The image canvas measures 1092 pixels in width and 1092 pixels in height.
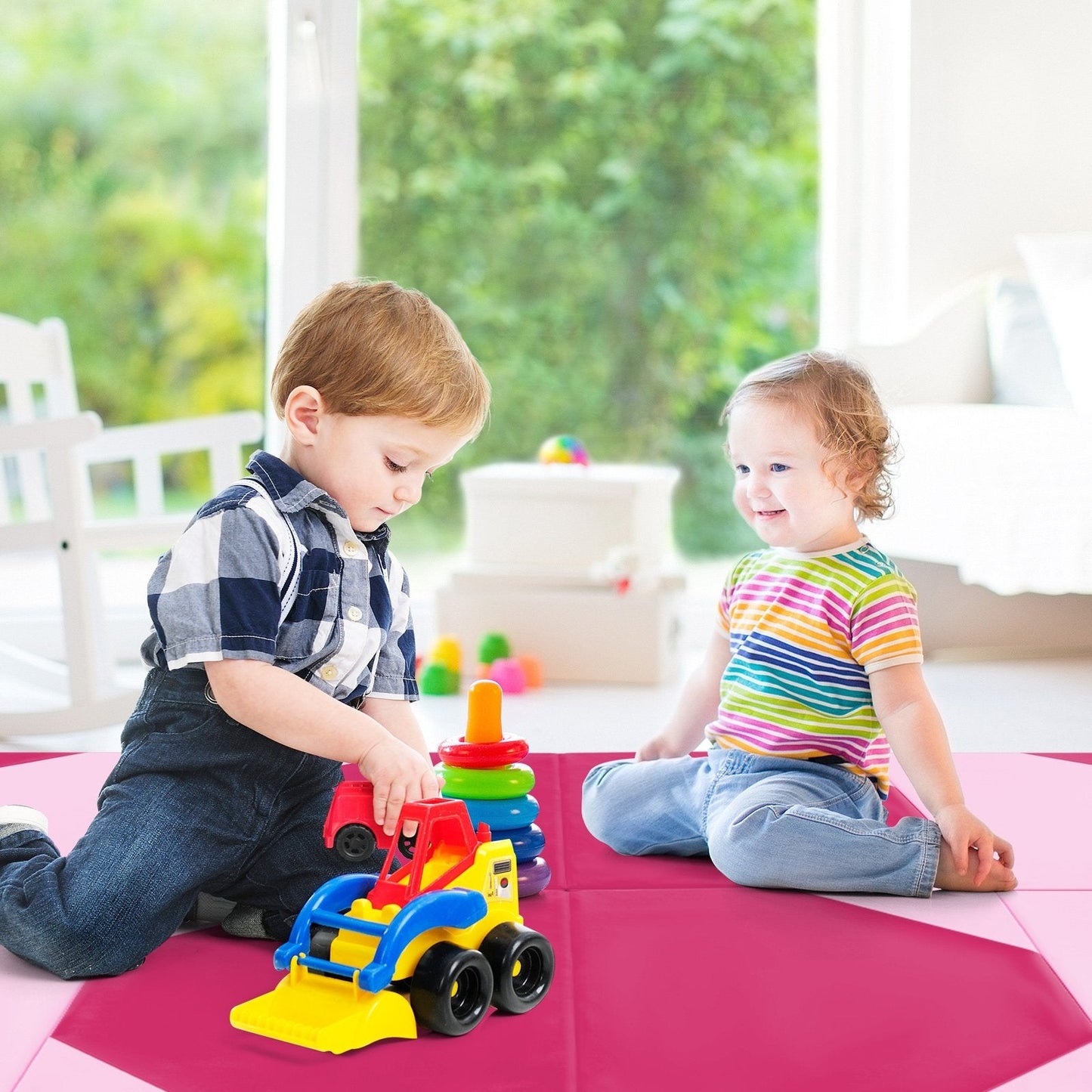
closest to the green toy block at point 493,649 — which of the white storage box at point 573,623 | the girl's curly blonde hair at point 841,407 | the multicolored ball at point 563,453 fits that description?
the white storage box at point 573,623

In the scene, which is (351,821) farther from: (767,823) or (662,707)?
(662,707)

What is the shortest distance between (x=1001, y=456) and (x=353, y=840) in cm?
130

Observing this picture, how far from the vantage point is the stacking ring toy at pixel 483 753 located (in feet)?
3.42

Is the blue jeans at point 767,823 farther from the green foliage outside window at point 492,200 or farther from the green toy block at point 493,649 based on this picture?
the green foliage outside window at point 492,200

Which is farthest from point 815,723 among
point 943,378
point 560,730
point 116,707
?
point 943,378

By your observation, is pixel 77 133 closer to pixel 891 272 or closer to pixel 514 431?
pixel 514 431

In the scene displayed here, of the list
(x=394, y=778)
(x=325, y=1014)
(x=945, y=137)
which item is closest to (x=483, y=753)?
(x=394, y=778)

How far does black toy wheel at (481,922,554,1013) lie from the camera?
0.83 m

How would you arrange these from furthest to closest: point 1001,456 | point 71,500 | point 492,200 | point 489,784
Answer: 1. point 492,200
2. point 1001,456
3. point 71,500
4. point 489,784

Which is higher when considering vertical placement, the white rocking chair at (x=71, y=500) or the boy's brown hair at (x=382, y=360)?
the boy's brown hair at (x=382, y=360)

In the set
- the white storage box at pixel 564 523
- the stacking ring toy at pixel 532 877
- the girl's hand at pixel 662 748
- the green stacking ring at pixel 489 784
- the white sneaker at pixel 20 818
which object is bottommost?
the stacking ring toy at pixel 532 877

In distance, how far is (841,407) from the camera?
3.86ft

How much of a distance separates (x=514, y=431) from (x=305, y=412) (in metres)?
1.70

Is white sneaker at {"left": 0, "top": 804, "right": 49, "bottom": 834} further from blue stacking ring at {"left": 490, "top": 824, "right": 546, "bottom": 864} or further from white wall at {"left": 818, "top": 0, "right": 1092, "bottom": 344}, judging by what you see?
white wall at {"left": 818, "top": 0, "right": 1092, "bottom": 344}
